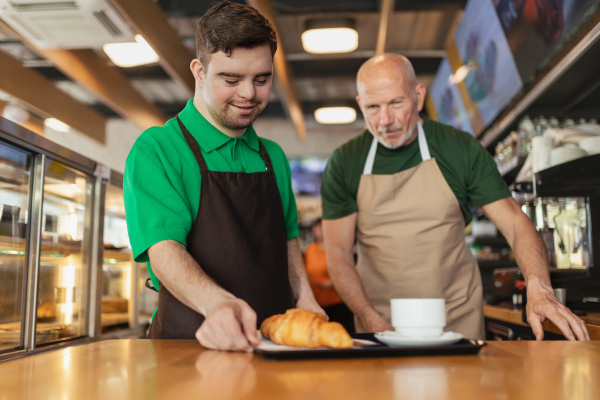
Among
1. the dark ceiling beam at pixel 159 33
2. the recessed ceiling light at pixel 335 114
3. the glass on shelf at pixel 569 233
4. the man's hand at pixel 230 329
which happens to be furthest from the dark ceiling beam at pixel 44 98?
the man's hand at pixel 230 329

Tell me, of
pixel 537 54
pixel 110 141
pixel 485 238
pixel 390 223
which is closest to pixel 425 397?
pixel 390 223

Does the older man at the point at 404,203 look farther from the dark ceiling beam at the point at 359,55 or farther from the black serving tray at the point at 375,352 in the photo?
the dark ceiling beam at the point at 359,55

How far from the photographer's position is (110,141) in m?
9.70

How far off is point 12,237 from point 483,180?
6.60 ft

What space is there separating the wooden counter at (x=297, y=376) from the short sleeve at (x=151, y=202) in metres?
0.35

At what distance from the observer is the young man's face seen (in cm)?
144

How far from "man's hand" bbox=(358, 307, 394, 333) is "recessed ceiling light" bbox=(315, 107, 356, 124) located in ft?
18.4

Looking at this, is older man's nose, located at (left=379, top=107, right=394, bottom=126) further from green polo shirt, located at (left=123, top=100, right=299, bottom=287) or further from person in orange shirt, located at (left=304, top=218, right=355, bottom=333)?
person in orange shirt, located at (left=304, top=218, right=355, bottom=333)

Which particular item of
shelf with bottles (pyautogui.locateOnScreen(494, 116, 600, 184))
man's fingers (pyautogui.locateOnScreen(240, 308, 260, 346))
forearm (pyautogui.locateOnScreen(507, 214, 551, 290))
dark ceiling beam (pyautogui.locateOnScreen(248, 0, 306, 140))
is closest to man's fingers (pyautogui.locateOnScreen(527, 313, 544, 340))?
forearm (pyautogui.locateOnScreen(507, 214, 551, 290))

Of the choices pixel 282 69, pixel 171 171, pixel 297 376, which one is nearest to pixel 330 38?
pixel 282 69

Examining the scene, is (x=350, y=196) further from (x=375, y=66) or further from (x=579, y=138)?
(x=579, y=138)

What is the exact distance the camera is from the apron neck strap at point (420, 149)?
221 cm

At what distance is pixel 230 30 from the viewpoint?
1.41m

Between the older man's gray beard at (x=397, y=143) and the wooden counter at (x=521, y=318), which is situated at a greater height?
the older man's gray beard at (x=397, y=143)
